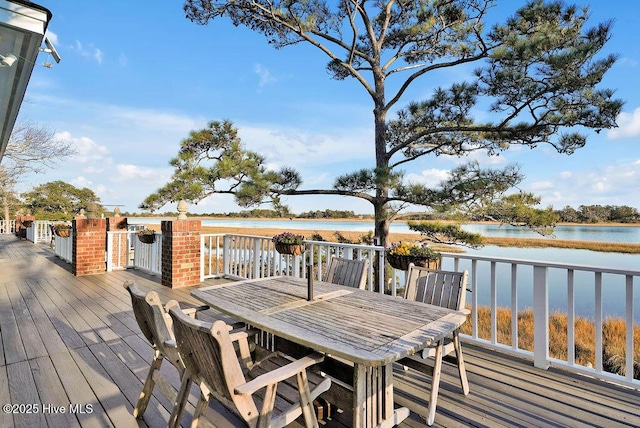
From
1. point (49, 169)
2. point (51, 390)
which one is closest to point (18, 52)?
point (51, 390)

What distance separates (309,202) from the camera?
8391mm

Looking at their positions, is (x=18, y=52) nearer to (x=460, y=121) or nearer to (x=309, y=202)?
(x=309, y=202)

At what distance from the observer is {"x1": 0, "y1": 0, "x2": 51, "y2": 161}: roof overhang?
1874mm

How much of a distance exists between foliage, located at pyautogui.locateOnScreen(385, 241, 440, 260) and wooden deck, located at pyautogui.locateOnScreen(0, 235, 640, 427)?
3.22ft

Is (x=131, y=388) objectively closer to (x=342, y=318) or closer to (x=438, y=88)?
(x=342, y=318)

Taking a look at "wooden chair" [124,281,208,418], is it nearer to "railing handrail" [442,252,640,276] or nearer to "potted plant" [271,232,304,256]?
"potted plant" [271,232,304,256]

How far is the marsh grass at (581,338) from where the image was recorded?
4.87 m

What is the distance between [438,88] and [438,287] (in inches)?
251

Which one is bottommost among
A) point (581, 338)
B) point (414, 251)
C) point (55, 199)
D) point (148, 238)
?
point (581, 338)

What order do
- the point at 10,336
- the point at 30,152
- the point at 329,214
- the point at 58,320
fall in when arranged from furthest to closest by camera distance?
1. the point at 30,152
2. the point at 329,214
3. the point at 58,320
4. the point at 10,336

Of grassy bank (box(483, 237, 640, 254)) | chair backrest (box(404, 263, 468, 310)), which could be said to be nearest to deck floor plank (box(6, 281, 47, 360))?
chair backrest (box(404, 263, 468, 310))

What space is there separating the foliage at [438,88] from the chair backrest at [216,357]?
18.2 feet

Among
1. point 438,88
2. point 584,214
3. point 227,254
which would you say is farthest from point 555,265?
point 584,214

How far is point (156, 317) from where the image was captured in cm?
175
